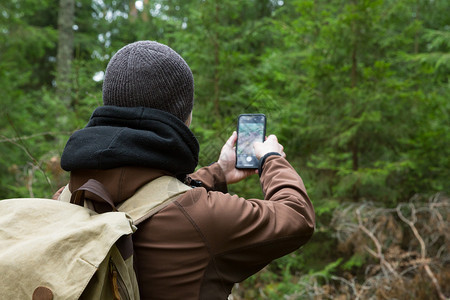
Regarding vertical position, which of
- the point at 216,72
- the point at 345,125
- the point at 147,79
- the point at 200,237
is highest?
the point at 147,79

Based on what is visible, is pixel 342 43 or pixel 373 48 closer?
pixel 342 43

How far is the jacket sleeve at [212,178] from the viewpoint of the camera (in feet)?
6.86

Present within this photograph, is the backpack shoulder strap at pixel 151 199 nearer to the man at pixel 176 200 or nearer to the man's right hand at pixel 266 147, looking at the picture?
the man at pixel 176 200

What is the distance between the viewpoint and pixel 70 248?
4.29 ft

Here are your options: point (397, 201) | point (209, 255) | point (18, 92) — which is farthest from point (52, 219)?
point (18, 92)

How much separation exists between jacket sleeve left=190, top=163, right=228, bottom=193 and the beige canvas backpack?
1.99 ft

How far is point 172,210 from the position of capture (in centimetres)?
145

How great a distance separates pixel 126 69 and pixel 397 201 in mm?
6540

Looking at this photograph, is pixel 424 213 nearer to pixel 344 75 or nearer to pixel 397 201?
pixel 397 201

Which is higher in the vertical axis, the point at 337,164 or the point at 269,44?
the point at 269,44

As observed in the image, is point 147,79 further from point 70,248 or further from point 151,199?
point 70,248

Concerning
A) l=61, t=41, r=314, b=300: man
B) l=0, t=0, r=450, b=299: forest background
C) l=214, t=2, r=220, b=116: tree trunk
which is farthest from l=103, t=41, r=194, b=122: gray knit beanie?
l=214, t=2, r=220, b=116: tree trunk

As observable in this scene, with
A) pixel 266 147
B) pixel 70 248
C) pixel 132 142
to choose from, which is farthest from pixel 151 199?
pixel 266 147

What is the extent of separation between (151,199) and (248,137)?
0.71m
